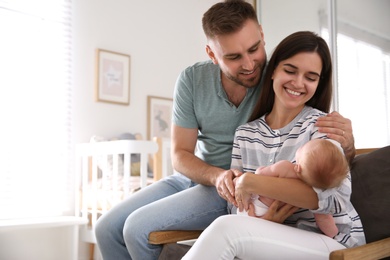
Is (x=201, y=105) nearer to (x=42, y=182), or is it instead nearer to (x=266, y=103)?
(x=266, y=103)

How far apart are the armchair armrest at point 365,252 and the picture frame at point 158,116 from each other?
3395 millimetres

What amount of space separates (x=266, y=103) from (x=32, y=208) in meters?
2.82

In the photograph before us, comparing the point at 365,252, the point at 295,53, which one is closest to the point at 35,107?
the point at 295,53

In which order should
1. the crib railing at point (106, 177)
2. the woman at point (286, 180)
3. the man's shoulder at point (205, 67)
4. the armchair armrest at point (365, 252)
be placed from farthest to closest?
the crib railing at point (106, 177), the man's shoulder at point (205, 67), the woman at point (286, 180), the armchair armrest at point (365, 252)

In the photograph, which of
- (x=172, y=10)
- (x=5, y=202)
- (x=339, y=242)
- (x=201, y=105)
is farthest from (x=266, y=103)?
(x=172, y=10)

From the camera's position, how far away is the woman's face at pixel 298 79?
1.54m

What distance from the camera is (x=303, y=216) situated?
4.79ft

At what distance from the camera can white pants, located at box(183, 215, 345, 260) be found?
124 cm

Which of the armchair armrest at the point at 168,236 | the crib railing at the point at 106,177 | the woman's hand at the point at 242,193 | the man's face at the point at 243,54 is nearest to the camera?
the woman's hand at the point at 242,193

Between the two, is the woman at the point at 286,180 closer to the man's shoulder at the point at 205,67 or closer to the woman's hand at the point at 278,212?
the woman's hand at the point at 278,212

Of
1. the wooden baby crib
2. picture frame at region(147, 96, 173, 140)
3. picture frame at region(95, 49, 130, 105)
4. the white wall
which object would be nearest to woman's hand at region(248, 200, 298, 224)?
the wooden baby crib

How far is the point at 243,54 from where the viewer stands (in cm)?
171

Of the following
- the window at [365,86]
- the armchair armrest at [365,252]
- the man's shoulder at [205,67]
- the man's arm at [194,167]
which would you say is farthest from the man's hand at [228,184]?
the window at [365,86]

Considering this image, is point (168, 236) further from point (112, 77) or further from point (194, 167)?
point (112, 77)
